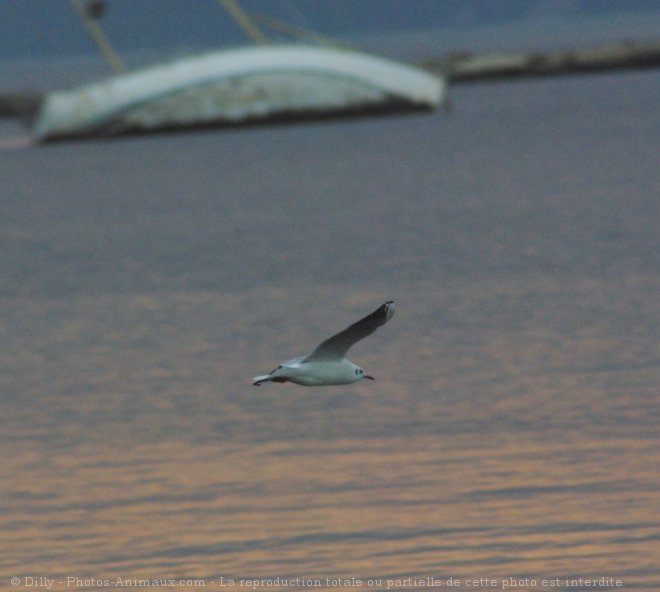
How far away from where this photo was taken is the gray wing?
632 inches

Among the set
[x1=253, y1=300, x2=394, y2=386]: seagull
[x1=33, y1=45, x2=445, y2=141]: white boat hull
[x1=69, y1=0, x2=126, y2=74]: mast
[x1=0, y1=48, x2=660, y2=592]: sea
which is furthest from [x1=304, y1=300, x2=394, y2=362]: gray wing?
[x1=33, y1=45, x2=445, y2=141]: white boat hull

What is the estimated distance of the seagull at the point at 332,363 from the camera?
1612 centimetres

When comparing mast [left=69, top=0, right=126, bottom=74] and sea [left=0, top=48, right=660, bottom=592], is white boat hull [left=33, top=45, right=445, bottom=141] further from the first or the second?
sea [left=0, top=48, right=660, bottom=592]

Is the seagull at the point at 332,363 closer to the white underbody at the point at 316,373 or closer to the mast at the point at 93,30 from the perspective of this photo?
the white underbody at the point at 316,373

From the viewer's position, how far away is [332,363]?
17.2 m

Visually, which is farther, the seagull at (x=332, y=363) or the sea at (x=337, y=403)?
the sea at (x=337, y=403)

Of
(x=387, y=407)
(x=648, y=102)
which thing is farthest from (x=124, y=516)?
(x=648, y=102)

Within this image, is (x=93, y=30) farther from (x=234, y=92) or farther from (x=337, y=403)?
(x=337, y=403)

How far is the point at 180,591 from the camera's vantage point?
67.6 ft

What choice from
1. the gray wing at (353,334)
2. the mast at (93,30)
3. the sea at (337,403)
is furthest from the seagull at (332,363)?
the mast at (93,30)

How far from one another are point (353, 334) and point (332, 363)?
873 mm

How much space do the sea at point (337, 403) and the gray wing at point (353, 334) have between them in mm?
3923

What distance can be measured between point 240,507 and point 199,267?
3034 cm

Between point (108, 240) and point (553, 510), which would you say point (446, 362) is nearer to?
point (553, 510)
